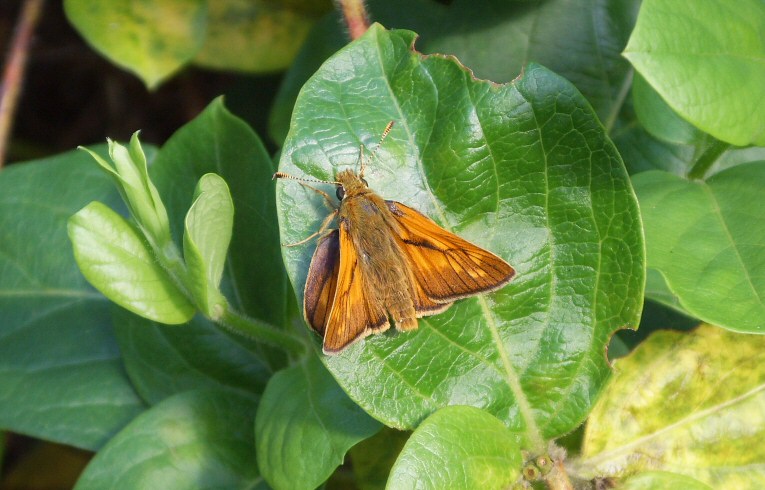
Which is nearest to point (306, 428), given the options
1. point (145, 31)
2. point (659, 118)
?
point (659, 118)

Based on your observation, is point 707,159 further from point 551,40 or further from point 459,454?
point 459,454

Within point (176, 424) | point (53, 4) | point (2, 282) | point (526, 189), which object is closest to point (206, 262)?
point (176, 424)

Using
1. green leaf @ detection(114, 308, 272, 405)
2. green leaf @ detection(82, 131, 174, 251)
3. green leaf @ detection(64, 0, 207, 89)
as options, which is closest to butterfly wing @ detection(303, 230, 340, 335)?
green leaf @ detection(82, 131, 174, 251)

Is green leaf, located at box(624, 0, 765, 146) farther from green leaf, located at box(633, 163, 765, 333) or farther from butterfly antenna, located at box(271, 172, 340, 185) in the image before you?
butterfly antenna, located at box(271, 172, 340, 185)

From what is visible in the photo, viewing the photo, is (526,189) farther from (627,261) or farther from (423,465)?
(423,465)

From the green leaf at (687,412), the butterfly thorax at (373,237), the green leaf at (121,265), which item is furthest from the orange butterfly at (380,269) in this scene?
the green leaf at (687,412)

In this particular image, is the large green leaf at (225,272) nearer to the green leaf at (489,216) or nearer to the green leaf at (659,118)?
the green leaf at (489,216)

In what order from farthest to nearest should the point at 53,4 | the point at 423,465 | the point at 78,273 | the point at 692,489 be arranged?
1. the point at 53,4
2. the point at 78,273
3. the point at 692,489
4. the point at 423,465
